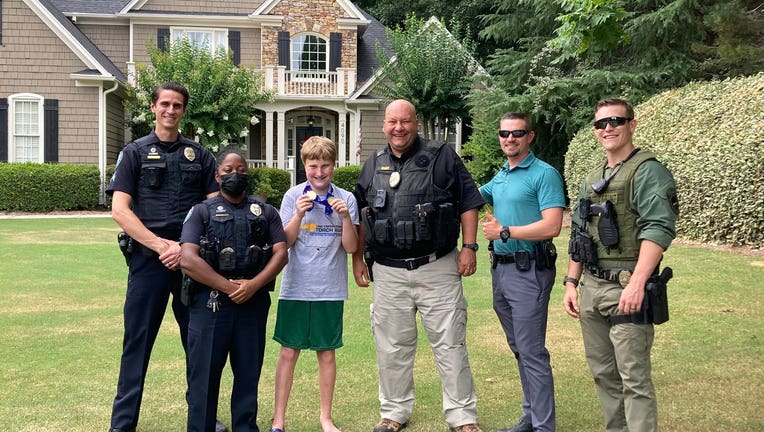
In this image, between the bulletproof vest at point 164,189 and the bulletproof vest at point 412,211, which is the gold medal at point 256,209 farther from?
the bulletproof vest at point 412,211

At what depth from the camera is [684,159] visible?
13273 millimetres

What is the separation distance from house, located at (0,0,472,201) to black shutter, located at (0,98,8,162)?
102 mm

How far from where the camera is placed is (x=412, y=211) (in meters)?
4.59

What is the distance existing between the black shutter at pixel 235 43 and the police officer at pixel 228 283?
2359 cm

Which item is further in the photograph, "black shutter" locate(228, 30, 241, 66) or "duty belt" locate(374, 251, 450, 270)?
"black shutter" locate(228, 30, 241, 66)

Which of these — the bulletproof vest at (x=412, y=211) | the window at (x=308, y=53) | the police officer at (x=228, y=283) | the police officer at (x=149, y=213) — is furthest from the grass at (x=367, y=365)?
the window at (x=308, y=53)

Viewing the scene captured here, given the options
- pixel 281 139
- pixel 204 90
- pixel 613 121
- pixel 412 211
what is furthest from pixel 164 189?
pixel 281 139

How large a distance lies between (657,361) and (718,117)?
851cm

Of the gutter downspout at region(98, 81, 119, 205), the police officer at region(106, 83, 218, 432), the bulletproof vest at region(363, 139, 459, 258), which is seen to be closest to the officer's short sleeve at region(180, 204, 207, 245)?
the police officer at region(106, 83, 218, 432)

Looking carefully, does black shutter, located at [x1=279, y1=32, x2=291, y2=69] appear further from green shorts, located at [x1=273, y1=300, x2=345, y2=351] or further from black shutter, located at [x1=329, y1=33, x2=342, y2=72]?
green shorts, located at [x1=273, y1=300, x2=345, y2=351]

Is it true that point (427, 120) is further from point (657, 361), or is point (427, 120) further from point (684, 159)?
point (657, 361)

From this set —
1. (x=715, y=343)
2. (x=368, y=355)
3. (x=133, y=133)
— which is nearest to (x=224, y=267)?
(x=368, y=355)

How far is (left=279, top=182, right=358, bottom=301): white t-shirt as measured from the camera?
15.3ft

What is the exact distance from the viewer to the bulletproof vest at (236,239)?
4.09 metres
